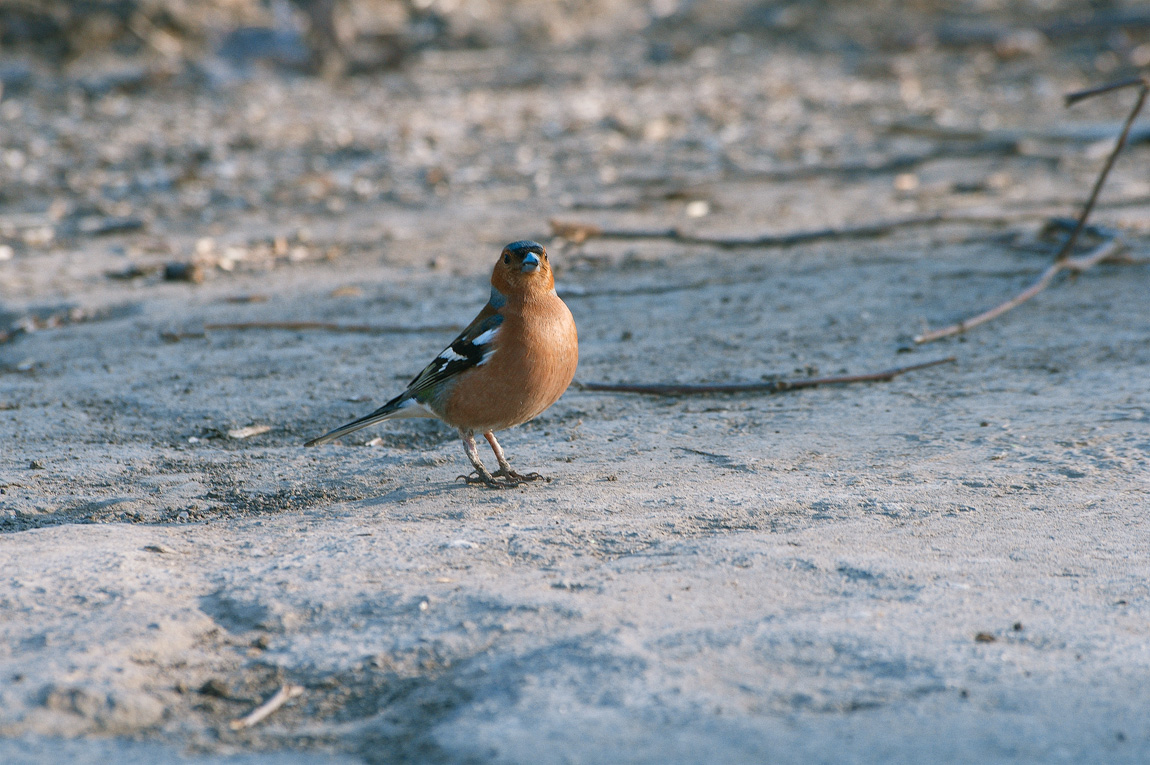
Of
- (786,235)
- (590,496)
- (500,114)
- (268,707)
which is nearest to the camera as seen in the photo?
(268,707)

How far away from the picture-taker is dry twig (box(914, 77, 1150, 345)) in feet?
18.7

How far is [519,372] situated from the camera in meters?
4.16

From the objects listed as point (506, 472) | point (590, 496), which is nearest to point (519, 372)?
point (506, 472)

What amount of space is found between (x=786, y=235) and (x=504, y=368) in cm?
455

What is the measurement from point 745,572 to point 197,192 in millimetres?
8321

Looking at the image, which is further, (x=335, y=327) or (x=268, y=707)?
(x=335, y=327)

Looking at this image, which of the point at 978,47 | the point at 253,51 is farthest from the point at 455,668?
the point at 978,47

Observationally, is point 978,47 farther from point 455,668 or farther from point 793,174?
point 455,668

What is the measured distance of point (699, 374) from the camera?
18.1 ft

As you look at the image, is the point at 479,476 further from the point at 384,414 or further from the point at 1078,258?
the point at 1078,258

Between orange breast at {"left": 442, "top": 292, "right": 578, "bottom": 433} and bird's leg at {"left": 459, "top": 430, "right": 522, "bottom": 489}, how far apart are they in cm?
9

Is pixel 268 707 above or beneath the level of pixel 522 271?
beneath

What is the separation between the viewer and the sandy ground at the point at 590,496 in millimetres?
2609

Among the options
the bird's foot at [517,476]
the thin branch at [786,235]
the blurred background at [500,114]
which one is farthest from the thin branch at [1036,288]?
the bird's foot at [517,476]
